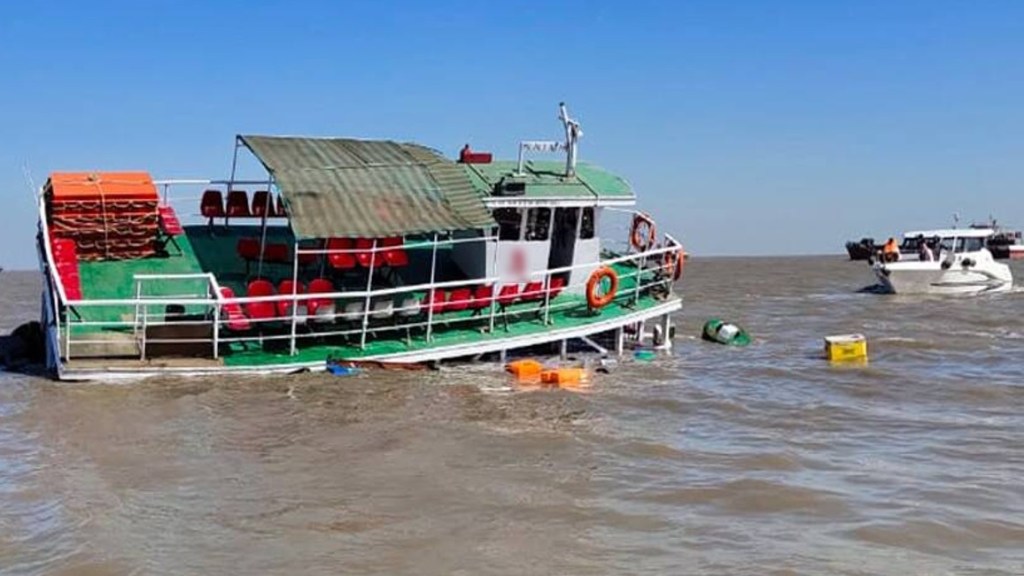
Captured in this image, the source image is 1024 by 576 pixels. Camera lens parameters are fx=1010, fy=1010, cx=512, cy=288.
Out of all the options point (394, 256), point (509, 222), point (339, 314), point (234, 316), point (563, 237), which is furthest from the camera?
Result: point (563, 237)

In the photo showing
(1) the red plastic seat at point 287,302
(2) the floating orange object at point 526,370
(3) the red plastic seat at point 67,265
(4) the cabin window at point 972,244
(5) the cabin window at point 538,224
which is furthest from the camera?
(4) the cabin window at point 972,244

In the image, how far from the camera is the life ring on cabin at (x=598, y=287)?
58.9ft

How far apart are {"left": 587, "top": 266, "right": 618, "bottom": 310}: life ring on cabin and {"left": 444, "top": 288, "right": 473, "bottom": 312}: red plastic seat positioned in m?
2.13

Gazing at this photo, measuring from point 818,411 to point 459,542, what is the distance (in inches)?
325

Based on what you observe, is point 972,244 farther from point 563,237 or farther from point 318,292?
point 318,292

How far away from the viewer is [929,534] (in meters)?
8.26

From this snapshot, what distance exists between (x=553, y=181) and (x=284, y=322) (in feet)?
20.2

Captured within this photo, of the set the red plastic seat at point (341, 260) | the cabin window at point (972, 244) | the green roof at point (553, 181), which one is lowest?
the red plastic seat at point (341, 260)

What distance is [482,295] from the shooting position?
17.7m

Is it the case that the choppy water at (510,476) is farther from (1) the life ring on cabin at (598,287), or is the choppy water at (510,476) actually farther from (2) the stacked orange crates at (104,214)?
(2) the stacked orange crates at (104,214)

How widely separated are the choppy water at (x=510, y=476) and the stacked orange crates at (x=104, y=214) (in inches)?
109

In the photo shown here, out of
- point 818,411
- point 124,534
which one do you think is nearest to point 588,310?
point 818,411

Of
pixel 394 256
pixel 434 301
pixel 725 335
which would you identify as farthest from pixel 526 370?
pixel 725 335

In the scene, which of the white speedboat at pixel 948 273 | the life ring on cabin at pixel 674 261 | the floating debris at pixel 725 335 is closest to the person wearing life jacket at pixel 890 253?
the white speedboat at pixel 948 273
